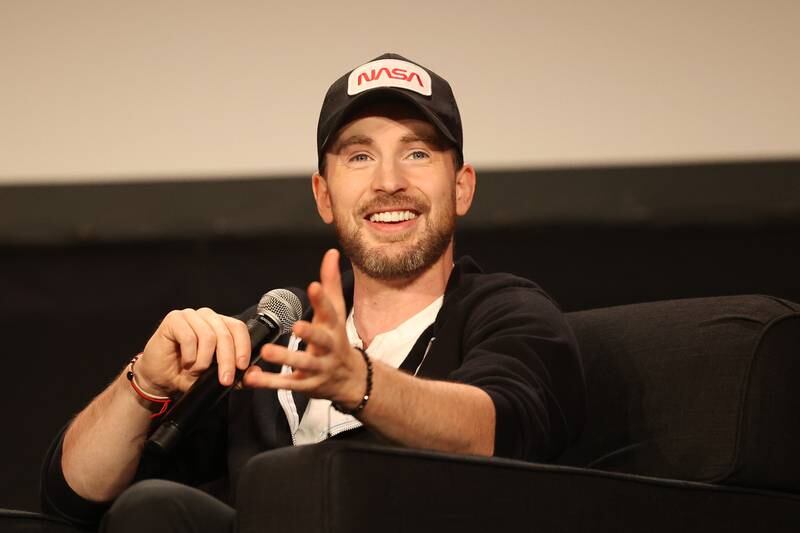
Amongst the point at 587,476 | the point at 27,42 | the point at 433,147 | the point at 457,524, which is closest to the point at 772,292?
the point at 433,147

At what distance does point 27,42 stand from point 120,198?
0.39 metres

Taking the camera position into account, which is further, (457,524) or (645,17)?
(645,17)

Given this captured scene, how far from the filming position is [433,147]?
6.09 feet

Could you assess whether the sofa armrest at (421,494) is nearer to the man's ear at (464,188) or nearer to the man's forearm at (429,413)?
the man's forearm at (429,413)

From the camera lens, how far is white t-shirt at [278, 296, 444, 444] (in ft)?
5.50

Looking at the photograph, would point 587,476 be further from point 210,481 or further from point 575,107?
point 575,107

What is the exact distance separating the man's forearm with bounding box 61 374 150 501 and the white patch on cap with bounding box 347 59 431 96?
1.92 ft

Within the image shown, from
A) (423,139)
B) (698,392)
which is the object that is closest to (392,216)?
(423,139)

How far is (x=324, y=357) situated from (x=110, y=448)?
0.56 metres

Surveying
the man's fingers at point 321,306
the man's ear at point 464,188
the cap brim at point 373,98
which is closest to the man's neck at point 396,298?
the man's ear at point 464,188

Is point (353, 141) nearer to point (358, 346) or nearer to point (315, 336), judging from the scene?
point (358, 346)

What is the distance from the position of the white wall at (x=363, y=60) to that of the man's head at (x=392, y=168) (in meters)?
0.50

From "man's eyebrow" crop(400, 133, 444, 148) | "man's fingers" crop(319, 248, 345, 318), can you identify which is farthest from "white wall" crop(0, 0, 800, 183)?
"man's fingers" crop(319, 248, 345, 318)

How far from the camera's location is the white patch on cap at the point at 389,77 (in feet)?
5.88
